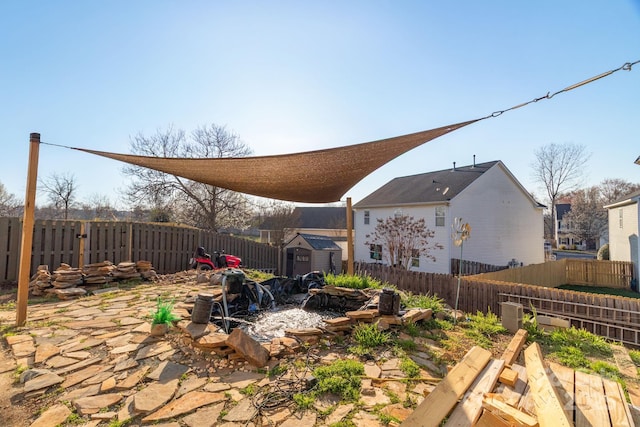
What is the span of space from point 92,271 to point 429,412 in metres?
6.73

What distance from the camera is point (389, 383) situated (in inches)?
97.7

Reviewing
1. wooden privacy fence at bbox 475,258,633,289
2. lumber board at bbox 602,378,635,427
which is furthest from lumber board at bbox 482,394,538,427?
wooden privacy fence at bbox 475,258,633,289

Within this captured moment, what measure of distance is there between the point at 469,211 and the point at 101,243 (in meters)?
13.6

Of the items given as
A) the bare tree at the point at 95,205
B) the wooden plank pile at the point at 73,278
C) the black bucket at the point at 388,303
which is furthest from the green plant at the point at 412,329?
the bare tree at the point at 95,205

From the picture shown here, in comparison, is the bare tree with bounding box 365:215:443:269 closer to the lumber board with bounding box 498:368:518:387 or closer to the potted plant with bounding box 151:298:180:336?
the potted plant with bounding box 151:298:180:336

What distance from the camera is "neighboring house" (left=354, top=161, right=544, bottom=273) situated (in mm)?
12688

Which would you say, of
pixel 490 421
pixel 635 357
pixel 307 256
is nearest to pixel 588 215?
pixel 307 256

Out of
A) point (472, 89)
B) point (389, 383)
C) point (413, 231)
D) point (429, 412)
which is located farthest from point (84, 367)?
point (413, 231)

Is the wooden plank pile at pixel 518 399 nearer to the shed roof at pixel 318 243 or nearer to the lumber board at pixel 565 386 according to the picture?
the lumber board at pixel 565 386

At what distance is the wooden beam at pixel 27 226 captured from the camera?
11.3 feet

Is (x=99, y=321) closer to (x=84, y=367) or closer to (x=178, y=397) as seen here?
(x=84, y=367)

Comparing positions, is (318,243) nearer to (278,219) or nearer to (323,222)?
(278,219)

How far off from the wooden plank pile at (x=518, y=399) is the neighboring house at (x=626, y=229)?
12.9 m

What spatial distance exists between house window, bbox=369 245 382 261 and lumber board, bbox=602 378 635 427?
1282 centimetres
